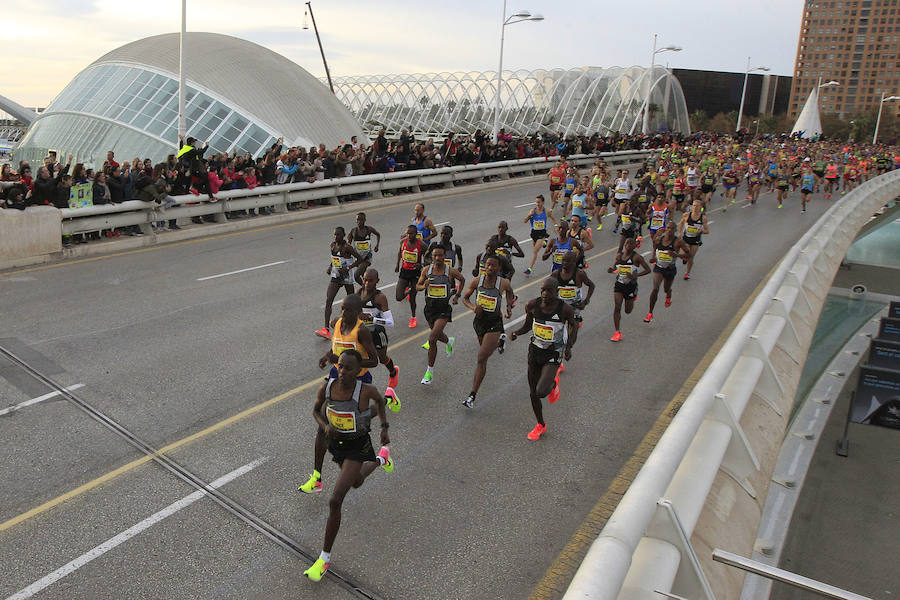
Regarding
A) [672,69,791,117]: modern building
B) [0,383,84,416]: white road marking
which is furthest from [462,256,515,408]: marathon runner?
[672,69,791,117]: modern building

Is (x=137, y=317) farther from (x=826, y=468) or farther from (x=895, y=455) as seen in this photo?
(x=895, y=455)

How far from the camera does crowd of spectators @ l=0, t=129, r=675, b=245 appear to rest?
14.5 metres

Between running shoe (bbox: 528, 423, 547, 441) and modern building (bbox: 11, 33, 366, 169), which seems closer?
running shoe (bbox: 528, 423, 547, 441)

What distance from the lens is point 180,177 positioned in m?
17.4

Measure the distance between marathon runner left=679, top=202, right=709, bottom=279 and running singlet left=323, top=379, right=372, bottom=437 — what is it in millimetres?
11638

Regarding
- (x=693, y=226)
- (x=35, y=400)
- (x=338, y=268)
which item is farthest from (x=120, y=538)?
(x=693, y=226)

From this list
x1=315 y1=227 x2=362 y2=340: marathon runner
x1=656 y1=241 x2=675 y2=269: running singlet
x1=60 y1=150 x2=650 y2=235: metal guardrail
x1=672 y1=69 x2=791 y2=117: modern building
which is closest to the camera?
x1=315 y1=227 x2=362 y2=340: marathon runner

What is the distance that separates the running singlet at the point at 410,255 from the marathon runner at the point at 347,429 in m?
5.74

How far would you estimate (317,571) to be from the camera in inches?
205

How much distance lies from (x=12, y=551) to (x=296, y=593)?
7.29 feet

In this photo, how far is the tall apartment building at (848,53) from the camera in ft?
588

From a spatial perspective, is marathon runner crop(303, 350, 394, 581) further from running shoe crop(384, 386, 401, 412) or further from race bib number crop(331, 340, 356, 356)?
running shoe crop(384, 386, 401, 412)

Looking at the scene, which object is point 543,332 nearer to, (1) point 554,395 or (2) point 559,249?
(1) point 554,395

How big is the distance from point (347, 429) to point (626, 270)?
7247 millimetres
